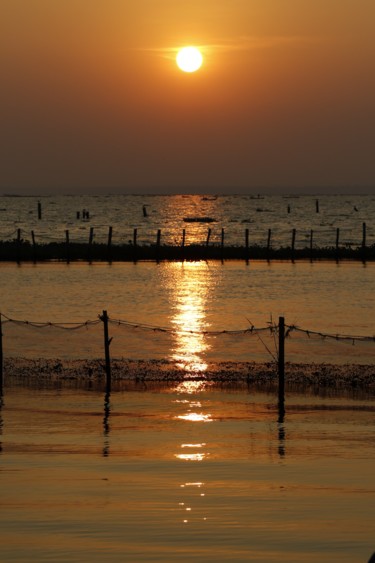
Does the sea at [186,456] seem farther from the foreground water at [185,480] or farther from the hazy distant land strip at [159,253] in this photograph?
the hazy distant land strip at [159,253]

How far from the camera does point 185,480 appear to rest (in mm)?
11250

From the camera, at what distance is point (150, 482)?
11.1 meters

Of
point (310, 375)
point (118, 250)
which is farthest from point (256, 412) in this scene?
point (118, 250)

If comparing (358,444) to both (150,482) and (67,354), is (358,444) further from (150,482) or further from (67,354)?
(67,354)

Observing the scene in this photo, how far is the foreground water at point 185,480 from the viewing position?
8.87 meters

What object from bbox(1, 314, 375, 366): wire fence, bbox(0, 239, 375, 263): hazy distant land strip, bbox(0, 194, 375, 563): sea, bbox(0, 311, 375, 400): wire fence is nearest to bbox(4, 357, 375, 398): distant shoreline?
bbox(0, 311, 375, 400): wire fence

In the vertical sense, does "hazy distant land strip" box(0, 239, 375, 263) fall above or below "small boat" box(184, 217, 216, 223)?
below

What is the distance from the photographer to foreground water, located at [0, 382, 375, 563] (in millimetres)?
8867

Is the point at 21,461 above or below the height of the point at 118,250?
below

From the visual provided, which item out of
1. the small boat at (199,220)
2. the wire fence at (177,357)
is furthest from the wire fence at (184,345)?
the small boat at (199,220)

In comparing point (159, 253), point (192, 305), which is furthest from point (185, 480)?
point (159, 253)

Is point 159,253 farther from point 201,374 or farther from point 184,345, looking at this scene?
point 201,374

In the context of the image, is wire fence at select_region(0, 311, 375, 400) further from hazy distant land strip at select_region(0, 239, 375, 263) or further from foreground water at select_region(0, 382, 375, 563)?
hazy distant land strip at select_region(0, 239, 375, 263)

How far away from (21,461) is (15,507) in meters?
2.04
